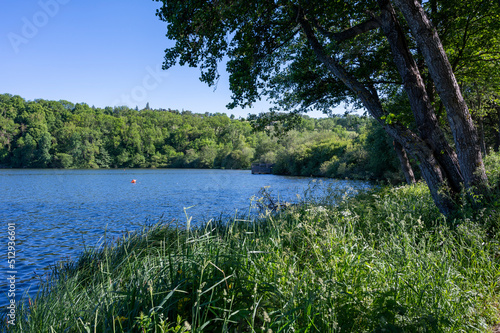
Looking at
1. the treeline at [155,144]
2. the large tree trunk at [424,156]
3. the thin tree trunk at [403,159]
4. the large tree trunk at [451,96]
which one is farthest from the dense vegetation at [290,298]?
the treeline at [155,144]

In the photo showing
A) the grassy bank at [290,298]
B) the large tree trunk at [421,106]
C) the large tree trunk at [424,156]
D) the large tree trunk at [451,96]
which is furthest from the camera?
the large tree trunk at [421,106]

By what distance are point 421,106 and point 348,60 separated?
163 inches

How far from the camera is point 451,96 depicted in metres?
5.30

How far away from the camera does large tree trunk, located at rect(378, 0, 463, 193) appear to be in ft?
18.6

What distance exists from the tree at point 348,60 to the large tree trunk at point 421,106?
17 mm

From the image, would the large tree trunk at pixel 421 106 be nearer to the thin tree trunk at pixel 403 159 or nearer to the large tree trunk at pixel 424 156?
the large tree trunk at pixel 424 156

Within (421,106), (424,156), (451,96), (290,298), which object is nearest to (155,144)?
(421,106)

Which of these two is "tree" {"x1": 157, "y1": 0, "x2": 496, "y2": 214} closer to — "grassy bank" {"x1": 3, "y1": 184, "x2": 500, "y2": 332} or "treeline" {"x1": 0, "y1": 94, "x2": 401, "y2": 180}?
"grassy bank" {"x1": 3, "y1": 184, "x2": 500, "y2": 332}

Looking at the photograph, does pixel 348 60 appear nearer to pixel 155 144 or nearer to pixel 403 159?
pixel 403 159

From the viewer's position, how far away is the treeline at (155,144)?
157 feet

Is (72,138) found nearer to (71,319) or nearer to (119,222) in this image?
(119,222)

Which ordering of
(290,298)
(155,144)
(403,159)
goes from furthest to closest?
(155,144)
(403,159)
(290,298)

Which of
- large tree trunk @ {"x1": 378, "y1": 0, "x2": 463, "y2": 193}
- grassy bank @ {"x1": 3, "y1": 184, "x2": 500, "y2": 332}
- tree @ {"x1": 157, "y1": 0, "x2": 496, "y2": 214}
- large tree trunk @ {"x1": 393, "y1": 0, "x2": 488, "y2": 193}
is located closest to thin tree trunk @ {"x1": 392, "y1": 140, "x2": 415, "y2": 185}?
tree @ {"x1": 157, "y1": 0, "x2": 496, "y2": 214}

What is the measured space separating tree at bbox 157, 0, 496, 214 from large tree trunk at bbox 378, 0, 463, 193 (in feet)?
0.05
